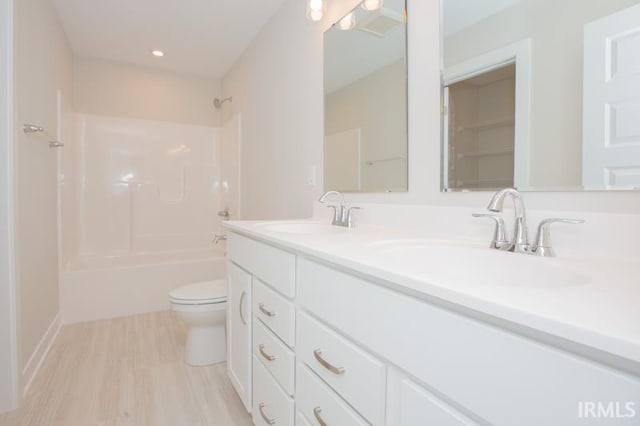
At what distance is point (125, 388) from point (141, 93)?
2845 millimetres

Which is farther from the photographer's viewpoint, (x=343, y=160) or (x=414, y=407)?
(x=343, y=160)

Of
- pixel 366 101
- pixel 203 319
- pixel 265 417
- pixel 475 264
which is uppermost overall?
pixel 366 101

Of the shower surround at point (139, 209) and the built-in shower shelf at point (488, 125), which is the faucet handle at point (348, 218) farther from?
the shower surround at point (139, 209)

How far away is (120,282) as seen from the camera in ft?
8.64

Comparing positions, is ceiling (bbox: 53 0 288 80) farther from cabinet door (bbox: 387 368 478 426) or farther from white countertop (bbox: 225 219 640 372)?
cabinet door (bbox: 387 368 478 426)

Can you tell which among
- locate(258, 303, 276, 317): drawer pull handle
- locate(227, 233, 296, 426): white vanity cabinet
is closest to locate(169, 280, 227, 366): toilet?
locate(227, 233, 296, 426): white vanity cabinet

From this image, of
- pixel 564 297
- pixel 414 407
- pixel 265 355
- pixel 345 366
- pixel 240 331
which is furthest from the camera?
pixel 240 331

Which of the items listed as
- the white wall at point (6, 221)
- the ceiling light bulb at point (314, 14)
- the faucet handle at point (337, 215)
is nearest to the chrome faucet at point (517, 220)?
the faucet handle at point (337, 215)

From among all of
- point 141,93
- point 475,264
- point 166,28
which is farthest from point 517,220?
point 141,93

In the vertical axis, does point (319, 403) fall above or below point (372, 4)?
below

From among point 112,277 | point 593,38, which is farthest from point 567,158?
Answer: point 112,277

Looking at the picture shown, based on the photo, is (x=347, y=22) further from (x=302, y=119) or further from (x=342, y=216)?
(x=342, y=216)

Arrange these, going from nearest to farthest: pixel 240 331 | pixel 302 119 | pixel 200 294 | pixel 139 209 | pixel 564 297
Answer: pixel 564 297
pixel 240 331
pixel 200 294
pixel 302 119
pixel 139 209

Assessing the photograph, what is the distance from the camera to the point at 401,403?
58 centimetres
